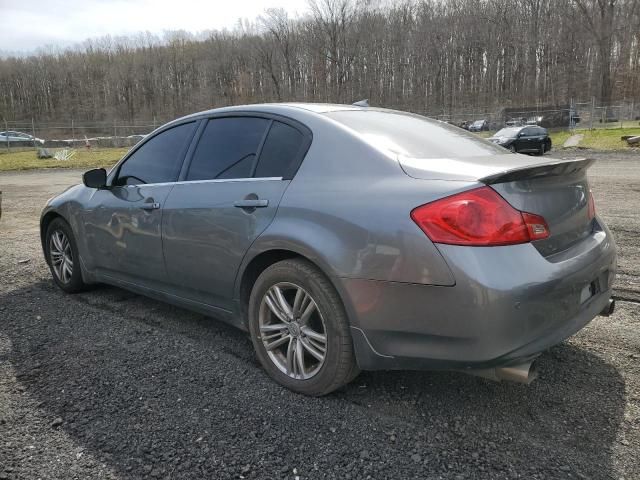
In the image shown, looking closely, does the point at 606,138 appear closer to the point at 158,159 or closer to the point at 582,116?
the point at 582,116

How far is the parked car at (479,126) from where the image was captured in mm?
42325

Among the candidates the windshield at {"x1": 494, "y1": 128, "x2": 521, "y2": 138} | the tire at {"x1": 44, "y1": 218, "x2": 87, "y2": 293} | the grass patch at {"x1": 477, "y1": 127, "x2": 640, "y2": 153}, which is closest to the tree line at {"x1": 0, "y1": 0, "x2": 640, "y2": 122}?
the grass patch at {"x1": 477, "y1": 127, "x2": 640, "y2": 153}

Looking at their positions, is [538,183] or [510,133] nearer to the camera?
[538,183]

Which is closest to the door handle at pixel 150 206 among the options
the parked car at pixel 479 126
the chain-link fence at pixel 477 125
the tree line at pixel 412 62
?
the chain-link fence at pixel 477 125

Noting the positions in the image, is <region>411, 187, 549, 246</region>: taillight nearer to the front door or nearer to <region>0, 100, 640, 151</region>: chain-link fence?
the front door

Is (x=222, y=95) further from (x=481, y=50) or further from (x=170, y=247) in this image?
(x=170, y=247)

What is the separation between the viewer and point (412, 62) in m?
73.9

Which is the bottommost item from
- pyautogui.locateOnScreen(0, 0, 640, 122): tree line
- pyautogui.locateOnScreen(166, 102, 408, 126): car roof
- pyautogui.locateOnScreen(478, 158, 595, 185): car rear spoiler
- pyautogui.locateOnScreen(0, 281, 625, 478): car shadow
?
pyautogui.locateOnScreen(0, 281, 625, 478): car shadow

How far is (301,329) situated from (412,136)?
4.27ft

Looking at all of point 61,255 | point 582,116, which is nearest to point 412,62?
point 582,116

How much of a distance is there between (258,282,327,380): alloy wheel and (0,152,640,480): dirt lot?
0.17m

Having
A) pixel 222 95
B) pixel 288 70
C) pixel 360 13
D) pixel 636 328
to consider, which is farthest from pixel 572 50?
pixel 636 328

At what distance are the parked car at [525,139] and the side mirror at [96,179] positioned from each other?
20863mm

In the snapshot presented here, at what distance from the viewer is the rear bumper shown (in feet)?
6.84
